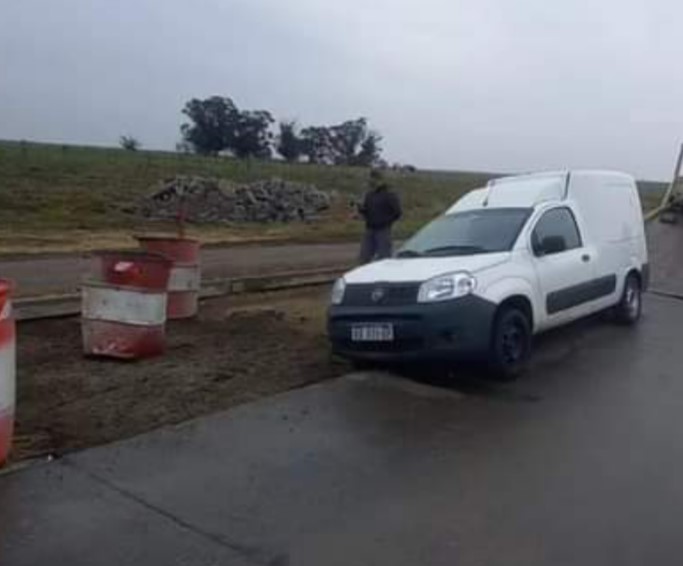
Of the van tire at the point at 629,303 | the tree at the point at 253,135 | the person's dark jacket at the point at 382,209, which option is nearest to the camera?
the van tire at the point at 629,303

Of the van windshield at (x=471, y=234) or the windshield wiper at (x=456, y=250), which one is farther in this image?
the van windshield at (x=471, y=234)

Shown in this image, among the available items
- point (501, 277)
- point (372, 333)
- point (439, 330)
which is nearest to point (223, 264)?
point (372, 333)

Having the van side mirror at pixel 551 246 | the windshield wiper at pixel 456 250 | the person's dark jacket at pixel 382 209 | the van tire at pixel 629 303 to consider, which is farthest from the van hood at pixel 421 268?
the person's dark jacket at pixel 382 209

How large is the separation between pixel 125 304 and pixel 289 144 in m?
95.0

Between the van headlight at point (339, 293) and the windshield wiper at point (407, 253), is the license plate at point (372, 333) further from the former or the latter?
the windshield wiper at point (407, 253)

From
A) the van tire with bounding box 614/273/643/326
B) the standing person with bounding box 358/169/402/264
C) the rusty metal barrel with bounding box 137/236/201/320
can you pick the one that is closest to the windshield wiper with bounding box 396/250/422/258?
the rusty metal barrel with bounding box 137/236/201/320

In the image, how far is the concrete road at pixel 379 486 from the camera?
14.1 ft

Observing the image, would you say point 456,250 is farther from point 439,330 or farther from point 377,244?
point 377,244

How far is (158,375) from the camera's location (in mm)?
7590

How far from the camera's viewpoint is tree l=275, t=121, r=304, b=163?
3976 inches

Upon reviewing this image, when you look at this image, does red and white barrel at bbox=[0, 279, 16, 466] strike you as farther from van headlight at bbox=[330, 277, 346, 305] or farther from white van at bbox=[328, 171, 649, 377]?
van headlight at bbox=[330, 277, 346, 305]

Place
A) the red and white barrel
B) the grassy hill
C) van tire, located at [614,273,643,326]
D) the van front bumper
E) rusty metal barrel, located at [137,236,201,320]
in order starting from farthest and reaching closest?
the grassy hill
van tire, located at [614,273,643,326]
rusty metal barrel, located at [137,236,201,320]
the van front bumper
the red and white barrel

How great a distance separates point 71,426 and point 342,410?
81.4 inches

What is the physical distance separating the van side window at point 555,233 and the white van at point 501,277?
0.05ft
